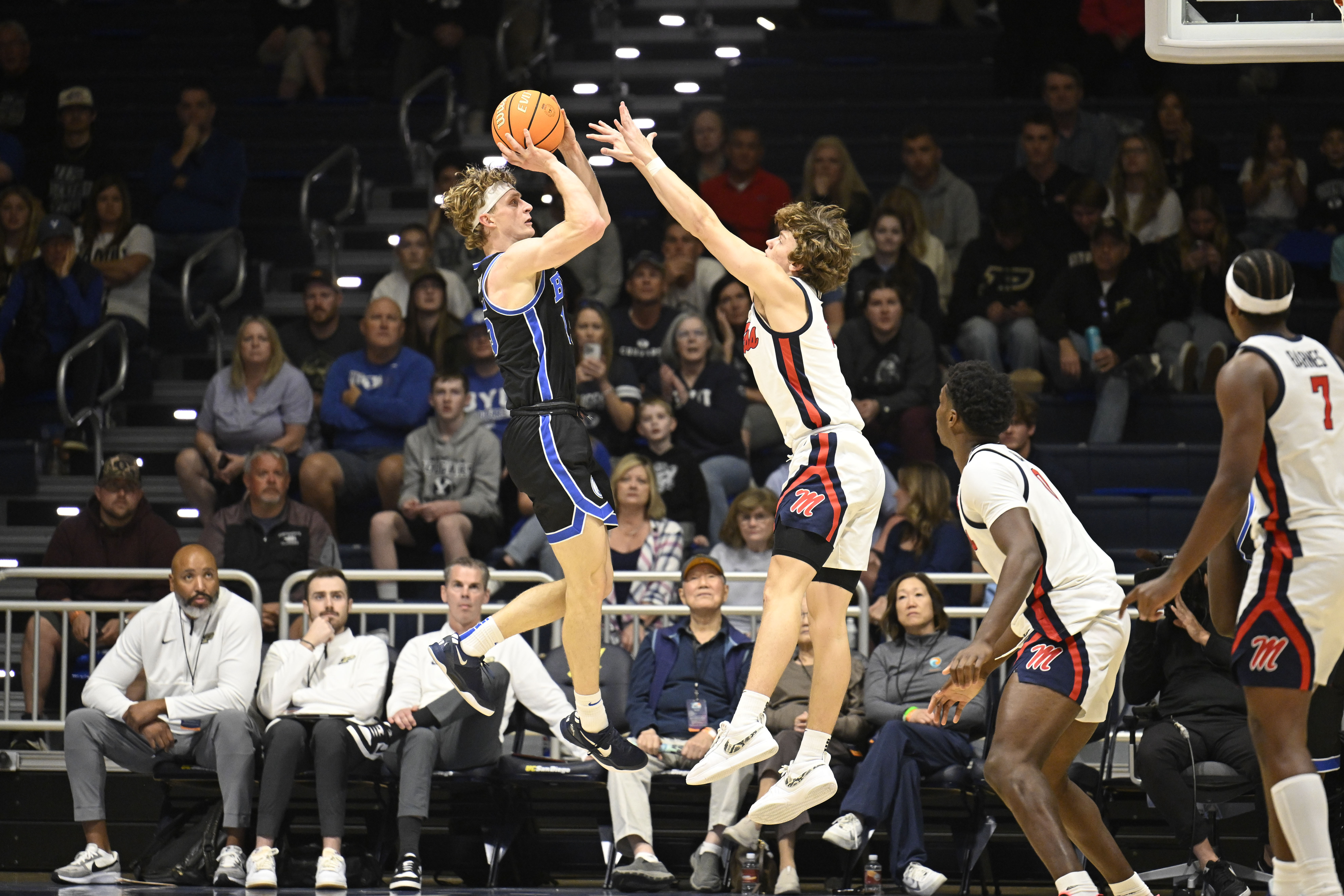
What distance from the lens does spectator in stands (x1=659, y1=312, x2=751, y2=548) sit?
9820mm

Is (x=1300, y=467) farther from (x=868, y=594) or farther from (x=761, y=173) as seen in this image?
(x=761, y=173)

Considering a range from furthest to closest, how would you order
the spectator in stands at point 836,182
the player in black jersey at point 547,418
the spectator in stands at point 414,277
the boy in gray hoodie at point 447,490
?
the spectator in stands at point 836,182 → the spectator in stands at point 414,277 → the boy in gray hoodie at point 447,490 → the player in black jersey at point 547,418

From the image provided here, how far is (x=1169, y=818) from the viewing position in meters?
7.58

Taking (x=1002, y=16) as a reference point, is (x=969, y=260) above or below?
below

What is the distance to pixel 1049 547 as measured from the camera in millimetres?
5664

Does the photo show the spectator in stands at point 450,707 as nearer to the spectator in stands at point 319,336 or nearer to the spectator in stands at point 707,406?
the spectator in stands at point 707,406

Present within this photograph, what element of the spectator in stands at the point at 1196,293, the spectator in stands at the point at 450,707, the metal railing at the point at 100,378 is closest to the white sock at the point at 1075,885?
the spectator in stands at the point at 450,707

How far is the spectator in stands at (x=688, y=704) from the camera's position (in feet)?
26.1

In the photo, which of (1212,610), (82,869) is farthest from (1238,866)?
(82,869)

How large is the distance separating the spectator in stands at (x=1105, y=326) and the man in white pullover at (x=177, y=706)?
534cm

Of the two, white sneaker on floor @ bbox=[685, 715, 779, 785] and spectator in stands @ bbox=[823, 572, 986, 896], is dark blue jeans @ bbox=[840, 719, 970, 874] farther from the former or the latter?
white sneaker on floor @ bbox=[685, 715, 779, 785]

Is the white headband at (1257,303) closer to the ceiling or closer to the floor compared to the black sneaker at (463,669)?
closer to the ceiling

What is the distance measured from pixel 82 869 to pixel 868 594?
4323 mm

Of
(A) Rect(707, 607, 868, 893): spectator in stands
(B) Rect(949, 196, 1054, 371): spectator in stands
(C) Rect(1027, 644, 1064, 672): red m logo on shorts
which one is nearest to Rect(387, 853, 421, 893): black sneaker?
(A) Rect(707, 607, 868, 893): spectator in stands
